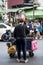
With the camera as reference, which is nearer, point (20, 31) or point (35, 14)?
point (20, 31)

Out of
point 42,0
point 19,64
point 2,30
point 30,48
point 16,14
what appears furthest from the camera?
point 42,0

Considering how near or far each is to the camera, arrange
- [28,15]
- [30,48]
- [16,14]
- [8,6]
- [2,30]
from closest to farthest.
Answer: [30,48] → [2,30] → [28,15] → [16,14] → [8,6]

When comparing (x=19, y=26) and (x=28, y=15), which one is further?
(x=28, y=15)

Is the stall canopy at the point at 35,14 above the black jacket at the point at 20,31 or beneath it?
beneath

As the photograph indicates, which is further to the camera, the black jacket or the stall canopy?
the stall canopy

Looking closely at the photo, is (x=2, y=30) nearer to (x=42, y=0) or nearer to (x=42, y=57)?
(x=42, y=57)

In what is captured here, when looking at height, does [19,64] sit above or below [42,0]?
above

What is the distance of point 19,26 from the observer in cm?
1385

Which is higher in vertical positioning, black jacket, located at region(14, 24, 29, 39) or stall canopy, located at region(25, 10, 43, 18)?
black jacket, located at region(14, 24, 29, 39)

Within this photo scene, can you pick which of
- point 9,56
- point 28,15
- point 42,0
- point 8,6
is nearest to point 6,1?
point 8,6

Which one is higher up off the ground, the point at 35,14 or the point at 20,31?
the point at 20,31

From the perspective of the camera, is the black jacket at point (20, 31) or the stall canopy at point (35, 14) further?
the stall canopy at point (35, 14)

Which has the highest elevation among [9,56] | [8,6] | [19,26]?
[19,26]

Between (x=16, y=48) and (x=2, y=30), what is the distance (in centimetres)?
1442
